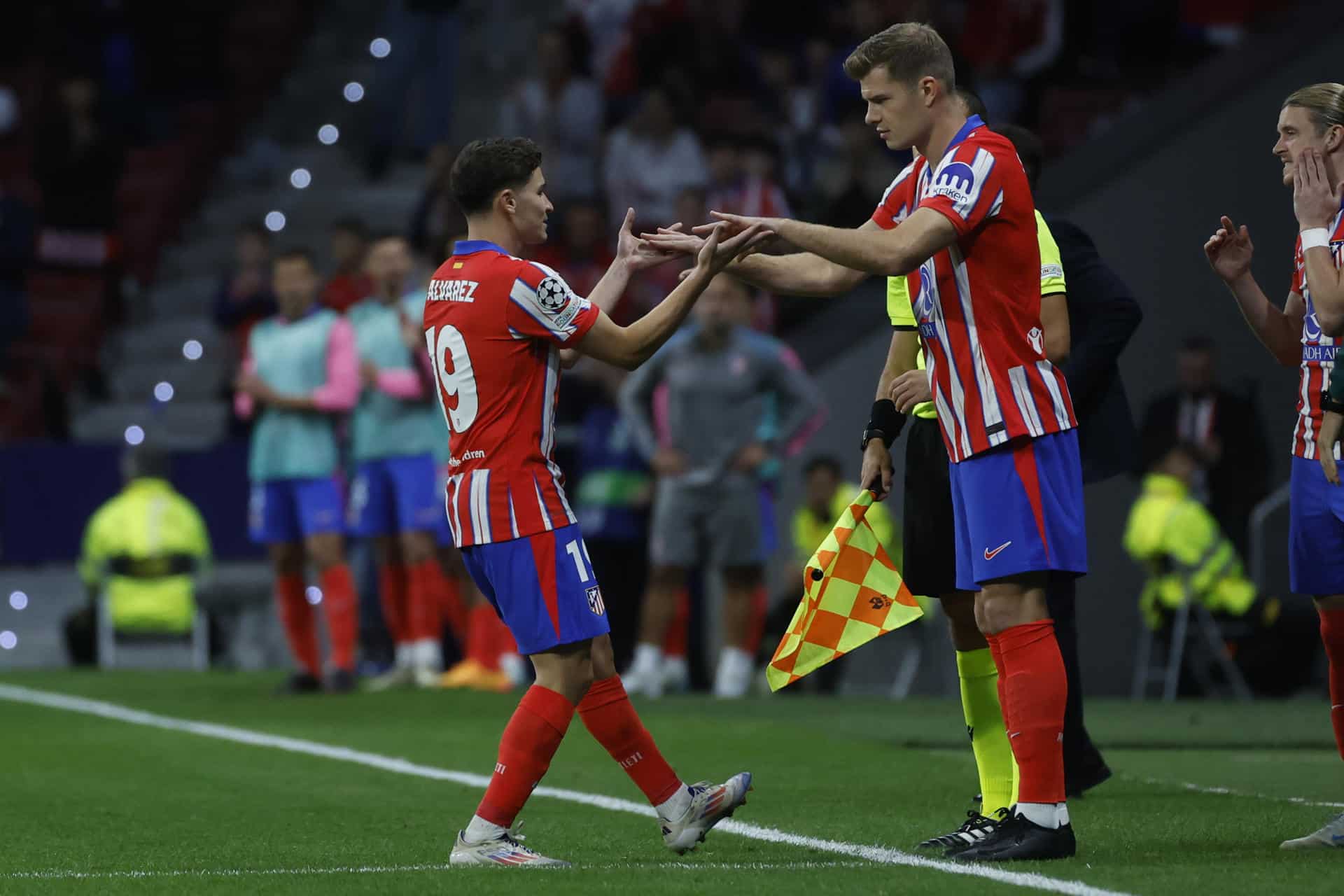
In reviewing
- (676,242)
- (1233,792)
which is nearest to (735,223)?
(676,242)

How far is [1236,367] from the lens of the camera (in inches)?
589

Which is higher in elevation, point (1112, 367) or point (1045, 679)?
point (1112, 367)

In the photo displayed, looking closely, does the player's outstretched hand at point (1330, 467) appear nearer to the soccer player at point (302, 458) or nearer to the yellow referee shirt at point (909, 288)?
the yellow referee shirt at point (909, 288)

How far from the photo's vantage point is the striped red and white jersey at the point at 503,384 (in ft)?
20.1

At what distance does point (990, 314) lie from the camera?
5988 millimetres

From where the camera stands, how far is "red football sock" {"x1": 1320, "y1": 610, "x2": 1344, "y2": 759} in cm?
650

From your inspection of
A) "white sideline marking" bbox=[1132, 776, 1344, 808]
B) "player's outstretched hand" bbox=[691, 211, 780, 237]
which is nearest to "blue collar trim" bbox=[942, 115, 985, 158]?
"player's outstretched hand" bbox=[691, 211, 780, 237]

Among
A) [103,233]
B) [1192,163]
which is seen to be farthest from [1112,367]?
[103,233]

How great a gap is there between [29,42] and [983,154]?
55.5 feet

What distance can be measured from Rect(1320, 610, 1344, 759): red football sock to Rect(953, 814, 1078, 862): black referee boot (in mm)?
1063

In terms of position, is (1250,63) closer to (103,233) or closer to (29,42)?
(103,233)

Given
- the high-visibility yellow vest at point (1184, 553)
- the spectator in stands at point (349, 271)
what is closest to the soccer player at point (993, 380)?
the high-visibility yellow vest at point (1184, 553)

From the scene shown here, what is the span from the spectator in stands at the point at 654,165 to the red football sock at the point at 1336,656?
33.7 feet

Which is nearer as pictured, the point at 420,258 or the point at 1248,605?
the point at 1248,605
